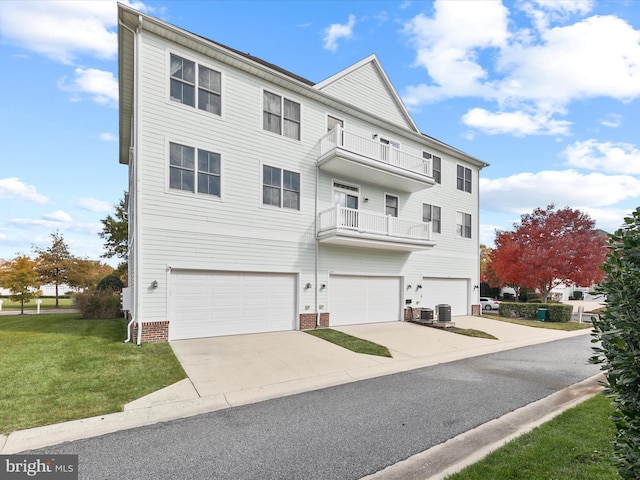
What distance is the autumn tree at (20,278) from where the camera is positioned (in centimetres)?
1969

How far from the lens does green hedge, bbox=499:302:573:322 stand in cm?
1958

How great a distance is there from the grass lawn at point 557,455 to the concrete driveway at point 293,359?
3.72 meters

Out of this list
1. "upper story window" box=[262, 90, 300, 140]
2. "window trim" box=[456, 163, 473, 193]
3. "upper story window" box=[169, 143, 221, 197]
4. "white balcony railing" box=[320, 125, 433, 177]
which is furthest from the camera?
"window trim" box=[456, 163, 473, 193]

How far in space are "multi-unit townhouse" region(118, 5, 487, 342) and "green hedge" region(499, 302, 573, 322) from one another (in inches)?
279

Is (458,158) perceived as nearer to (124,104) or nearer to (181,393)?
(124,104)

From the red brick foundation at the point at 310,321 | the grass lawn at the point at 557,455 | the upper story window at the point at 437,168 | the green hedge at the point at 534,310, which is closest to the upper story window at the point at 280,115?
the red brick foundation at the point at 310,321

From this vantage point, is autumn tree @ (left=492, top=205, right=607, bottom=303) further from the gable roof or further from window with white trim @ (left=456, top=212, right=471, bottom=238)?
the gable roof

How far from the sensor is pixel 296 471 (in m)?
3.90

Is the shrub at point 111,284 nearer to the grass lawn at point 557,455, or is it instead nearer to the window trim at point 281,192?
the window trim at point 281,192

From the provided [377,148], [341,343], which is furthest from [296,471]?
[377,148]

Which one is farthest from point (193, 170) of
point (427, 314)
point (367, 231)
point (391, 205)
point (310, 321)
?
point (427, 314)

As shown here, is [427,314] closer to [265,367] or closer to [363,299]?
[363,299]

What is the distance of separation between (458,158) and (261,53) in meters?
12.8

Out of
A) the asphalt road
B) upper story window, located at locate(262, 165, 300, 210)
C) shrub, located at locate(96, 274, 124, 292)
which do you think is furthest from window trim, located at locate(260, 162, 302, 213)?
shrub, located at locate(96, 274, 124, 292)
